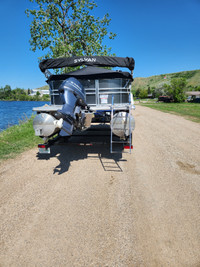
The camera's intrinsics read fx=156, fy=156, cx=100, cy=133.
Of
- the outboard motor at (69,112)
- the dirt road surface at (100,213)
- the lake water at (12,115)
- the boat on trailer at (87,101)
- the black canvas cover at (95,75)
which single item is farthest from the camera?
the lake water at (12,115)

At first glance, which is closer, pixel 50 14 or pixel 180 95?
pixel 50 14

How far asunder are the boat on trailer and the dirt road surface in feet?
2.70

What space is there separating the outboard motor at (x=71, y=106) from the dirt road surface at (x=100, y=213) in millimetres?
1274

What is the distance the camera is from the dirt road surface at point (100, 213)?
194 centimetres

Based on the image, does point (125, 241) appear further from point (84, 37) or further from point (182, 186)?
point (84, 37)

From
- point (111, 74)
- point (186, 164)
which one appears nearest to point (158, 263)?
point (186, 164)

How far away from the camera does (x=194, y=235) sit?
223cm

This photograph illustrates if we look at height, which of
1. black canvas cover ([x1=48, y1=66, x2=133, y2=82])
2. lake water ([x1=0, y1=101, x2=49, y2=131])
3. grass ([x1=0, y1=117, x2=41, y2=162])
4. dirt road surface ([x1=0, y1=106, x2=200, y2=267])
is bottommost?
lake water ([x1=0, y1=101, x2=49, y2=131])

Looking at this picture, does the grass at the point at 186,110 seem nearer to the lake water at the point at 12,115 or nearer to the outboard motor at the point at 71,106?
the outboard motor at the point at 71,106

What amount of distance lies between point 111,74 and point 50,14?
11561mm

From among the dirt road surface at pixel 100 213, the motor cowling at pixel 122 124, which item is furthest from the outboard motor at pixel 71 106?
the dirt road surface at pixel 100 213

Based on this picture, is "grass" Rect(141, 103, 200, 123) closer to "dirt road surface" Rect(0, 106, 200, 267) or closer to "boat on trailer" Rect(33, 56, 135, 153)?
"boat on trailer" Rect(33, 56, 135, 153)

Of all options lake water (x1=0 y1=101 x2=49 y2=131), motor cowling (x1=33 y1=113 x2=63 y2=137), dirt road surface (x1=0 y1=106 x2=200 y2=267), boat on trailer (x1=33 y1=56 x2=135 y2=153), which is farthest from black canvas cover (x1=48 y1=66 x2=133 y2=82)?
lake water (x1=0 y1=101 x2=49 y2=131)

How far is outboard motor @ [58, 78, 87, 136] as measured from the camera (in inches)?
137
